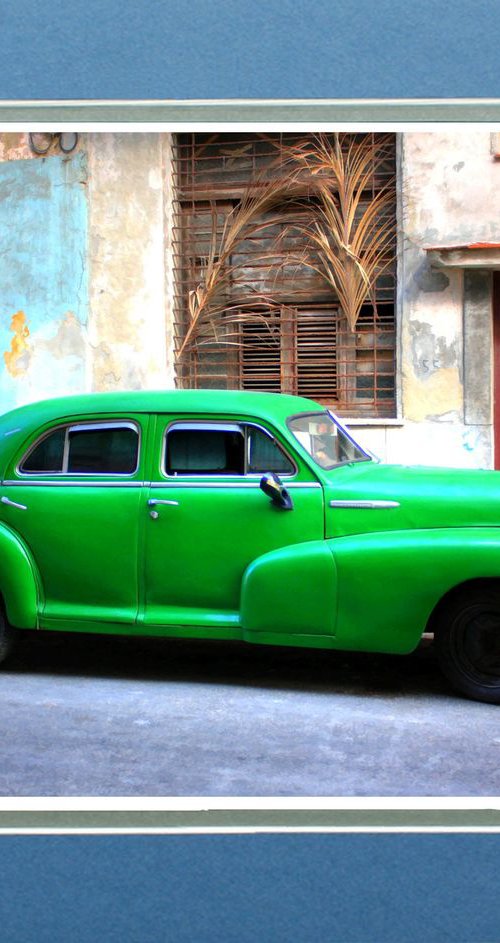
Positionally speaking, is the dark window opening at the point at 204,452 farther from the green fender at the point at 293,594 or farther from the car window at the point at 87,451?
the green fender at the point at 293,594

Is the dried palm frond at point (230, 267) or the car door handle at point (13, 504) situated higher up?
the dried palm frond at point (230, 267)

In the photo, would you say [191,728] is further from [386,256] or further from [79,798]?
[386,256]

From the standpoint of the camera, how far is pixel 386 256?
3547 mm

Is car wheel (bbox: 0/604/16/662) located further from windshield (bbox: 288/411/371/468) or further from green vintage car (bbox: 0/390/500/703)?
windshield (bbox: 288/411/371/468)

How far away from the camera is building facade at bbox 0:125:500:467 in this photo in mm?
3393

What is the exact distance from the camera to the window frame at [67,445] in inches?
140

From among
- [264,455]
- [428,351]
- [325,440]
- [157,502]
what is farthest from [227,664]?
[428,351]

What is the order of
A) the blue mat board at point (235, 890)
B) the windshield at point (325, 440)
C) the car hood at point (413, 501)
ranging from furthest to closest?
the windshield at point (325, 440), the car hood at point (413, 501), the blue mat board at point (235, 890)

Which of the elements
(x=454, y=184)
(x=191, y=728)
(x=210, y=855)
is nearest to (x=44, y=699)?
(x=191, y=728)

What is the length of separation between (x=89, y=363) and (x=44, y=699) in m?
1.08

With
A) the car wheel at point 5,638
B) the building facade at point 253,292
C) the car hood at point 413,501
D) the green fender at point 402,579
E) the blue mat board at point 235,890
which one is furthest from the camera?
the car wheel at point 5,638

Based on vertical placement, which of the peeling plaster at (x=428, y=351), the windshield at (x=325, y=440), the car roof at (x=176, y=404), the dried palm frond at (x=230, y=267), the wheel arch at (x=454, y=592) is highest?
the dried palm frond at (x=230, y=267)

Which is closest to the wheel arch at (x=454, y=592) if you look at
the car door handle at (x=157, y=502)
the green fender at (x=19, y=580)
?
the car door handle at (x=157, y=502)

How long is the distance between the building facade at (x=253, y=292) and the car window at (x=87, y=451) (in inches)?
6.4
